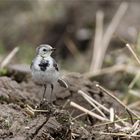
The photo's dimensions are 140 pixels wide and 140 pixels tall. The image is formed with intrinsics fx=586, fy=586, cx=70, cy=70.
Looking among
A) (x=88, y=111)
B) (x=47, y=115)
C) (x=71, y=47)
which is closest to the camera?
(x=47, y=115)

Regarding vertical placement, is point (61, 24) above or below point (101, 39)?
above

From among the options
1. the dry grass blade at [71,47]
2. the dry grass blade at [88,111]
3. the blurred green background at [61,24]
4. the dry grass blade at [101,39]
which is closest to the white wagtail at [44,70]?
the dry grass blade at [88,111]

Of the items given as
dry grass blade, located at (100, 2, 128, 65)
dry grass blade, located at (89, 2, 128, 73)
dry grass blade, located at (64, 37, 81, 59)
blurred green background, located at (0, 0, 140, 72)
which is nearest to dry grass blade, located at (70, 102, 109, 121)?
dry grass blade, located at (89, 2, 128, 73)

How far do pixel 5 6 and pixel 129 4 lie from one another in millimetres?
2879

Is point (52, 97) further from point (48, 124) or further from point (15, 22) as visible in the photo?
point (15, 22)

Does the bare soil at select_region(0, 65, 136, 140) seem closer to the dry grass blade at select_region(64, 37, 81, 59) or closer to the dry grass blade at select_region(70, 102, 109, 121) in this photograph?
the dry grass blade at select_region(70, 102, 109, 121)

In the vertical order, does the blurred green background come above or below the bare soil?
above

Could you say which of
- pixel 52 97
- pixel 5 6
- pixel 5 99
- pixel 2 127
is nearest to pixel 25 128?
pixel 2 127

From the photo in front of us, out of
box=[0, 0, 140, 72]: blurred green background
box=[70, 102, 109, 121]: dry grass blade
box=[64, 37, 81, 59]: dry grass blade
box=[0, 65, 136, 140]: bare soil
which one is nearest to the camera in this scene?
box=[0, 65, 136, 140]: bare soil

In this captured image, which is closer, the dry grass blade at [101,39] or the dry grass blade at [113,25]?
the dry grass blade at [101,39]

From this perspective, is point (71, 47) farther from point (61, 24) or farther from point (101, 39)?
point (101, 39)

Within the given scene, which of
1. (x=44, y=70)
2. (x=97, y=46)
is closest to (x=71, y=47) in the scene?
(x=97, y=46)

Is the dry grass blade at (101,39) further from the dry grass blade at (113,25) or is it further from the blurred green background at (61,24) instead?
the blurred green background at (61,24)

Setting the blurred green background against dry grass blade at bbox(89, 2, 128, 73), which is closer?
dry grass blade at bbox(89, 2, 128, 73)
